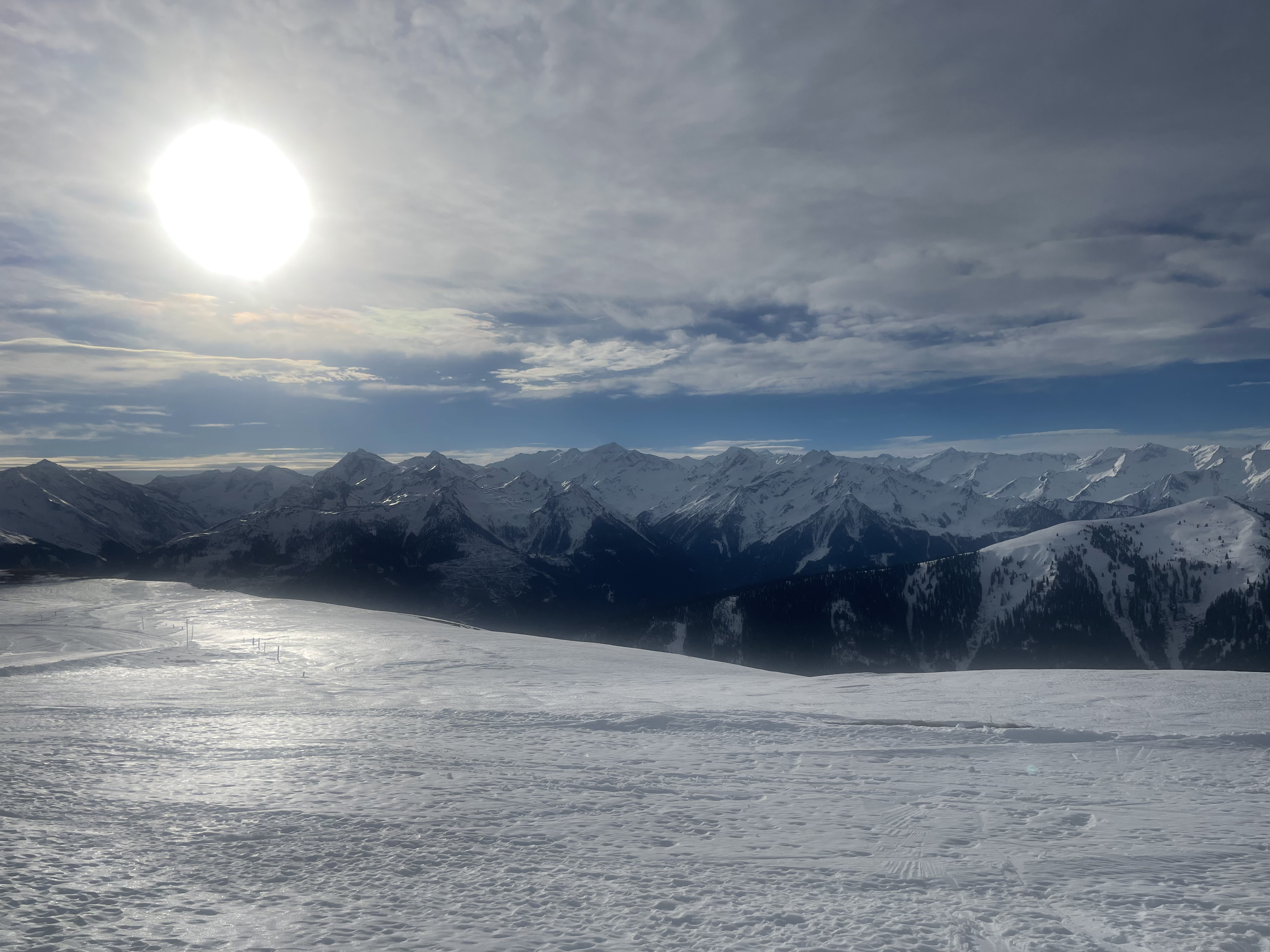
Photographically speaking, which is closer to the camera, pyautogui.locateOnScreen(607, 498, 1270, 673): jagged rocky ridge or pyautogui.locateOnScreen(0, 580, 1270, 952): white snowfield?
pyautogui.locateOnScreen(0, 580, 1270, 952): white snowfield

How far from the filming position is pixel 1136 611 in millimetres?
168125

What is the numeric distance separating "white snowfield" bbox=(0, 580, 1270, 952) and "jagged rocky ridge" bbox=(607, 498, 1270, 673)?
168m

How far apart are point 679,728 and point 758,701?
16.6 feet

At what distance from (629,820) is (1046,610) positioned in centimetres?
19531

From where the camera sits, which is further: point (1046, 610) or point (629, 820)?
point (1046, 610)

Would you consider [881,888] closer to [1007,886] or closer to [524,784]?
[1007,886]

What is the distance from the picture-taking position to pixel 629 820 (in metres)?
10.8

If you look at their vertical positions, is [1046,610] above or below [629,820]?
below

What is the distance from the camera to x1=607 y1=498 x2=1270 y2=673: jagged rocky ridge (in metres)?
160

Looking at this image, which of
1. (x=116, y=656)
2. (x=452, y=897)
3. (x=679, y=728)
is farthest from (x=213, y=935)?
(x=116, y=656)

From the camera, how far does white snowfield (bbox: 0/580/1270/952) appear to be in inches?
Result: 305

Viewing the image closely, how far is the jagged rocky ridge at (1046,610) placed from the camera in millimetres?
160125

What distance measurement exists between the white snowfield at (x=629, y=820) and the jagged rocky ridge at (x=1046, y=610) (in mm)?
167609

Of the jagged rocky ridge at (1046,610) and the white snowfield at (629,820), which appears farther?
the jagged rocky ridge at (1046,610)
